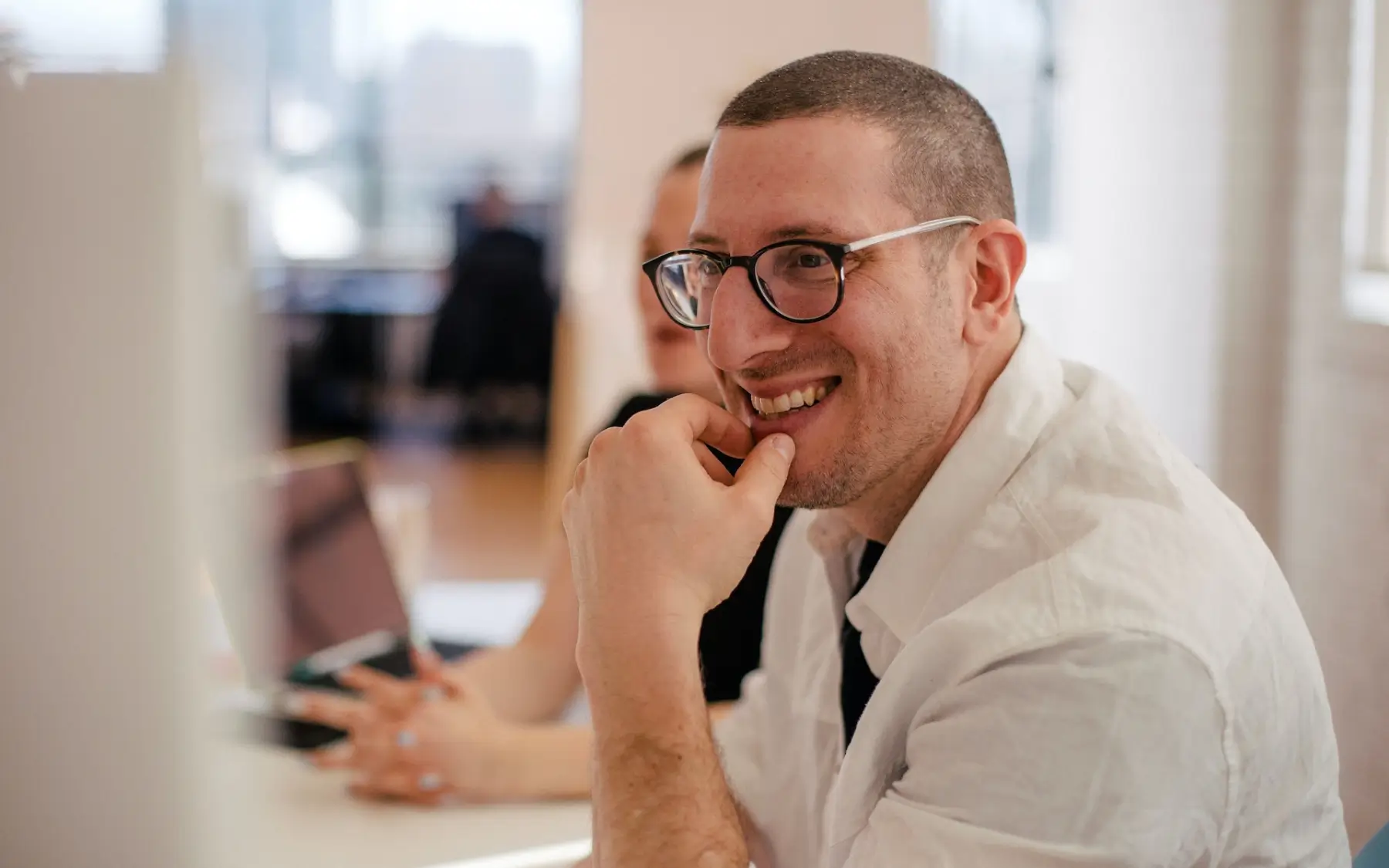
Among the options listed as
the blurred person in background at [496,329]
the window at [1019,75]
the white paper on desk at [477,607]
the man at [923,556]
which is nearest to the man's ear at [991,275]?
the man at [923,556]

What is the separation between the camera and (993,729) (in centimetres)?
91

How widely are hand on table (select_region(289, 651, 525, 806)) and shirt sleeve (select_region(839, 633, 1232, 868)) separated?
0.68 metres

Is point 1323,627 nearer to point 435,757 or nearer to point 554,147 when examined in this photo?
point 435,757

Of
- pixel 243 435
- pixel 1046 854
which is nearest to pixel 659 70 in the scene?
pixel 1046 854

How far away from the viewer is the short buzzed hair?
1175 mm

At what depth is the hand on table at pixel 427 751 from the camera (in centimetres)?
147

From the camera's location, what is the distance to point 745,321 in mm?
1188

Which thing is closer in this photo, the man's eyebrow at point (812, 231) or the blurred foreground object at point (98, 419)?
the blurred foreground object at point (98, 419)

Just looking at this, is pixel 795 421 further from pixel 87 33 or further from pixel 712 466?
pixel 87 33

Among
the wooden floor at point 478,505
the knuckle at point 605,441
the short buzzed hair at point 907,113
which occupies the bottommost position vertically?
the wooden floor at point 478,505

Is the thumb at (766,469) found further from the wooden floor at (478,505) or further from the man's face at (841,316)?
the wooden floor at (478,505)

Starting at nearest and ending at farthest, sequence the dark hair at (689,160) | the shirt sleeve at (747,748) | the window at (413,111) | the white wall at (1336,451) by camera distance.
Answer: the shirt sleeve at (747,748) → the dark hair at (689,160) → the white wall at (1336,451) → the window at (413,111)

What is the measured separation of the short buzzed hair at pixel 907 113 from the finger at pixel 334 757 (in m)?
0.85

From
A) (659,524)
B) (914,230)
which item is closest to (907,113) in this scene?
(914,230)
